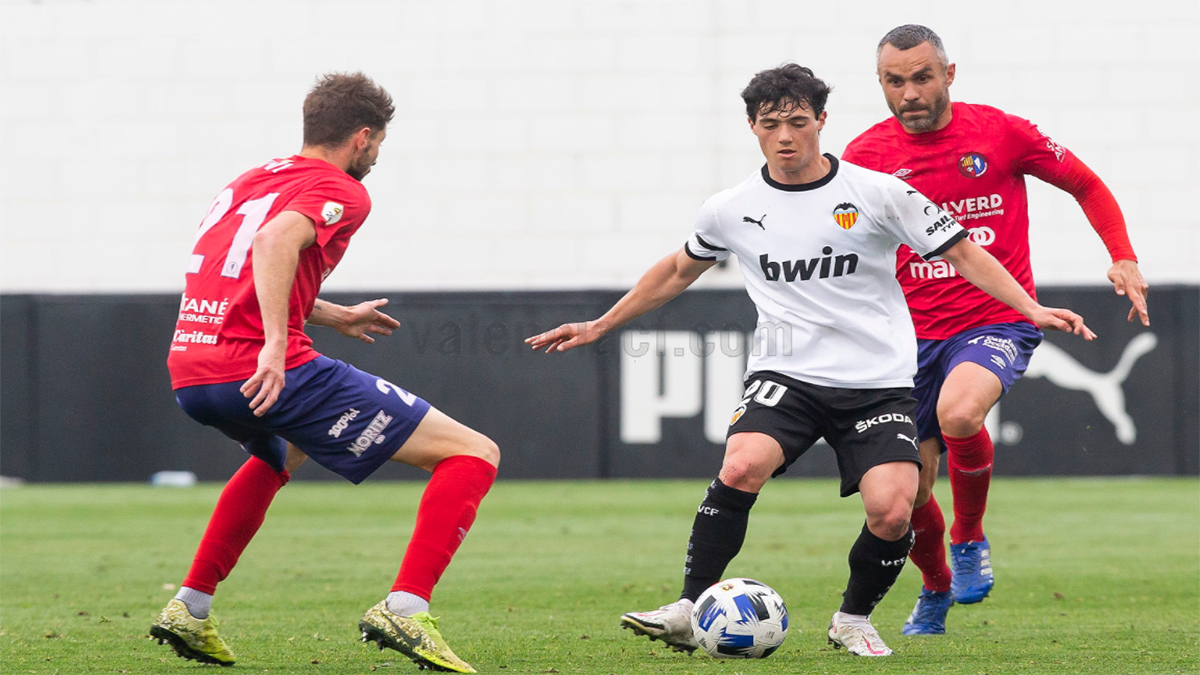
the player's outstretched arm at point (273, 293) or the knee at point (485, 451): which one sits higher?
the player's outstretched arm at point (273, 293)

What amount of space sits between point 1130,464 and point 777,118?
8.94 meters

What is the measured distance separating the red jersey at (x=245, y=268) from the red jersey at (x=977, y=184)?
71.4 inches

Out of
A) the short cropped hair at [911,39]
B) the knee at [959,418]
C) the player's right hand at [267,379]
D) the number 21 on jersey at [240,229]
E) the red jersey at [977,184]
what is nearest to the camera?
the player's right hand at [267,379]

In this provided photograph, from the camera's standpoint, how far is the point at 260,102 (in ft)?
43.4

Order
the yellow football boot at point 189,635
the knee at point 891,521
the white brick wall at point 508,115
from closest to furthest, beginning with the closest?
the yellow football boot at point 189,635 → the knee at point 891,521 → the white brick wall at point 508,115

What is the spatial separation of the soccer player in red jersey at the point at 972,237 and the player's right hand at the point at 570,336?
3.64 feet

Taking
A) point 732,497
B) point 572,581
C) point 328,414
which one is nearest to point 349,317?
point 328,414

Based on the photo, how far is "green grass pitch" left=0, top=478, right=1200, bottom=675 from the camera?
12.5ft

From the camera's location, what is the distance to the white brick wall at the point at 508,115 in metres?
12.7

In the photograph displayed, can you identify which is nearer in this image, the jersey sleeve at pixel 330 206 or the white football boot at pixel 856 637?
the jersey sleeve at pixel 330 206

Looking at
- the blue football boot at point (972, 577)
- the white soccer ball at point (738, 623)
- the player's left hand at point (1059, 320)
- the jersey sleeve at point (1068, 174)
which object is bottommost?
the blue football boot at point (972, 577)

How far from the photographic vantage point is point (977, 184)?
4.53 metres

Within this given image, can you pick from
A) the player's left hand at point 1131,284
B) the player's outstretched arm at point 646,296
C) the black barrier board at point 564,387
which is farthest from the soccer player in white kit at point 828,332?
the black barrier board at point 564,387

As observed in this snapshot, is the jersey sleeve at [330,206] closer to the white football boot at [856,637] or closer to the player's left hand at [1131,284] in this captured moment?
the white football boot at [856,637]
